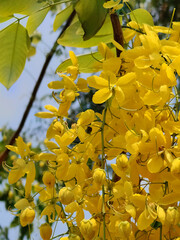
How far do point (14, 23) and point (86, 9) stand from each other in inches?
4.9

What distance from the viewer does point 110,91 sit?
41 cm

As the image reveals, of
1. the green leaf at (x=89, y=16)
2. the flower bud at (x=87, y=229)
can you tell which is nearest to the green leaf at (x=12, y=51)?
the green leaf at (x=89, y=16)

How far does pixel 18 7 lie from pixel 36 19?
0.15 ft

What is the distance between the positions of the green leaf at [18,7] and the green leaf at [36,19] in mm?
12

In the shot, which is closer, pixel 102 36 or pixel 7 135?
pixel 102 36

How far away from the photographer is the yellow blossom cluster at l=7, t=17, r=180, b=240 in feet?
1.27

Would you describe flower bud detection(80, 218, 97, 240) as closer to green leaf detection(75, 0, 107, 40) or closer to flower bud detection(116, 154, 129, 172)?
flower bud detection(116, 154, 129, 172)

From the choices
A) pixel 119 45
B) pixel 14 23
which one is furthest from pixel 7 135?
pixel 119 45

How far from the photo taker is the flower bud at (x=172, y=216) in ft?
1.17

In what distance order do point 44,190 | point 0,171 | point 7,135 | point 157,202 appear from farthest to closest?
point 7,135
point 0,171
point 44,190
point 157,202

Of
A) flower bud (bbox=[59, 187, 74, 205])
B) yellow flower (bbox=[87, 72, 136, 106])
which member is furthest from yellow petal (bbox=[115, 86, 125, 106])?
flower bud (bbox=[59, 187, 74, 205])

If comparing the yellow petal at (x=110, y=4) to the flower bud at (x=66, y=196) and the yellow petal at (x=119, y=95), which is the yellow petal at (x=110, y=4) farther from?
the flower bud at (x=66, y=196)

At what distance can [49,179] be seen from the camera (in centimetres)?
48

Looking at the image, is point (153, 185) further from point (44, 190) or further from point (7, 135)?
point (7, 135)
